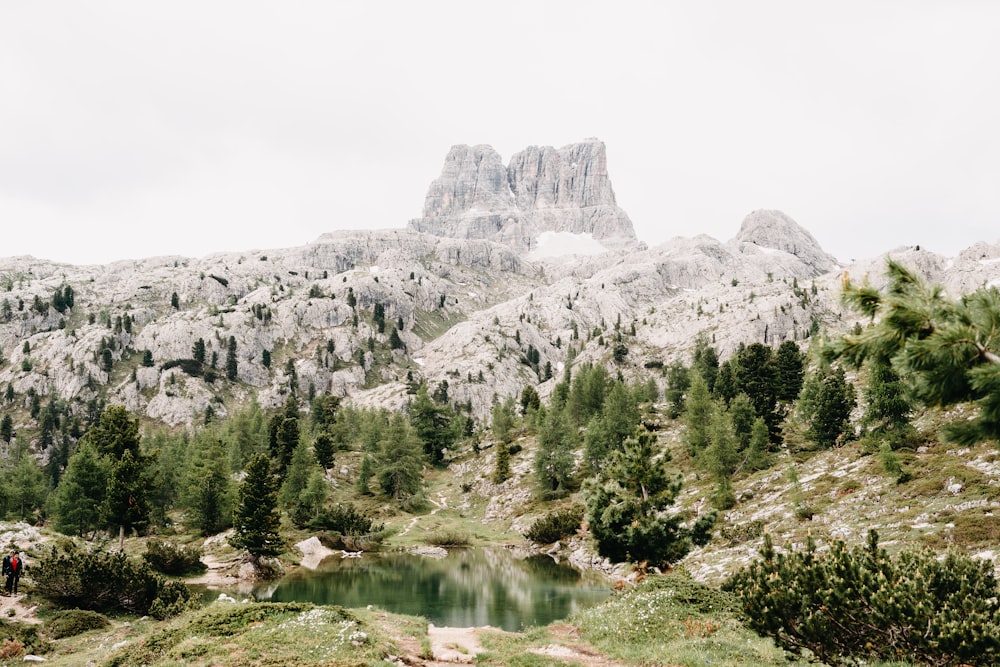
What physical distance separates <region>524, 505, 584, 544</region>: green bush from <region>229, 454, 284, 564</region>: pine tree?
3304 cm

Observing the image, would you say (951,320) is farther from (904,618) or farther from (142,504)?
(142,504)

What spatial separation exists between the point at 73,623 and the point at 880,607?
39.9 metres

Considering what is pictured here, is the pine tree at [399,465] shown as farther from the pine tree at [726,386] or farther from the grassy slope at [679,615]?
the grassy slope at [679,615]

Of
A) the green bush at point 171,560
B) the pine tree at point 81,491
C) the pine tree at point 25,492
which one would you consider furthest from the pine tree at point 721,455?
the pine tree at point 25,492

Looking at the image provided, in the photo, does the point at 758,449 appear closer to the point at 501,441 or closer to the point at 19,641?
the point at 501,441

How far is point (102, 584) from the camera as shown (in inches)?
1420

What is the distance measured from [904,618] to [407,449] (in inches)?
3642

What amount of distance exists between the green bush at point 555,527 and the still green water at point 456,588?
18.2ft

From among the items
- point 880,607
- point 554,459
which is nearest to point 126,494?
point 554,459

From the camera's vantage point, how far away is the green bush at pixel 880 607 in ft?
39.3

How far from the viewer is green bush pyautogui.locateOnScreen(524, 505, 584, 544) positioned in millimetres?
74375

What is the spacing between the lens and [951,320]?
28.1 ft

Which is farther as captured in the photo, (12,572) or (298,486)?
(298,486)

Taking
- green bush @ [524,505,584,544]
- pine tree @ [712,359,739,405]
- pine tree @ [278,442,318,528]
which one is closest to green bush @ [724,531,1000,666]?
green bush @ [524,505,584,544]
